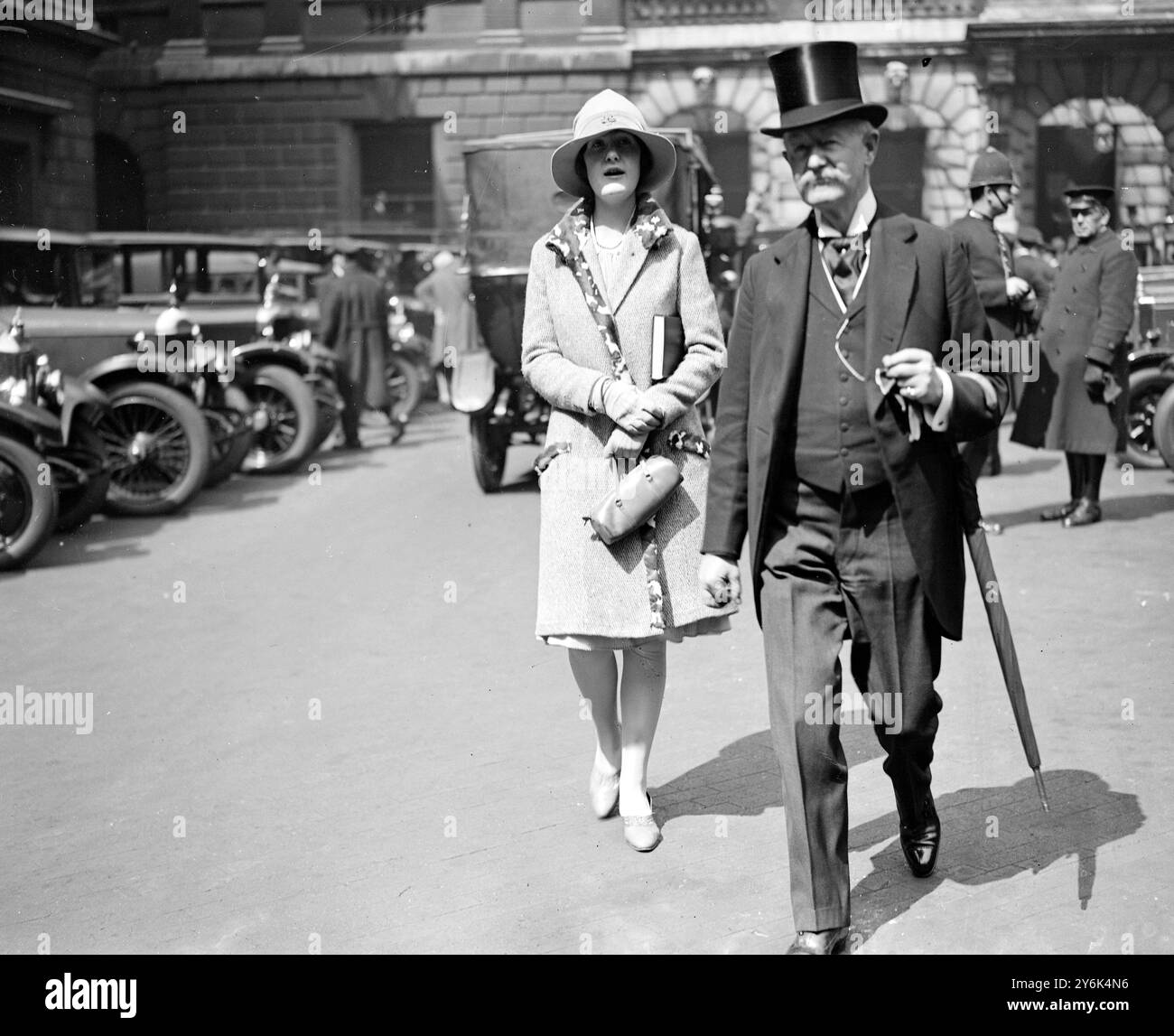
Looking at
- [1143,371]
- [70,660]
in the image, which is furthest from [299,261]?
[70,660]

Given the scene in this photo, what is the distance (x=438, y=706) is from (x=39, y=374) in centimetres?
538

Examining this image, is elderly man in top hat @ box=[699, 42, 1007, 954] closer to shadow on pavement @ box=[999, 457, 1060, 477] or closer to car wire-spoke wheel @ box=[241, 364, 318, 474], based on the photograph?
shadow on pavement @ box=[999, 457, 1060, 477]

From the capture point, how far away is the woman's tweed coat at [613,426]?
466 cm

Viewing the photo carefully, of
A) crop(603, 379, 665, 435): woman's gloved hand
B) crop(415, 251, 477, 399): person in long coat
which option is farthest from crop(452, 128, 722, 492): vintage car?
crop(603, 379, 665, 435): woman's gloved hand

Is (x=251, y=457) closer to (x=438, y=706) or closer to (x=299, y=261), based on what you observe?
(x=299, y=261)

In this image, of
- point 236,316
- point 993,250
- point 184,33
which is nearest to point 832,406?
point 993,250

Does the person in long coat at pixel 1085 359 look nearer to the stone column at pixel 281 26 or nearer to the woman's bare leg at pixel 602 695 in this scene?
the woman's bare leg at pixel 602 695

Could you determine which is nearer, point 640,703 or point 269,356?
point 640,703

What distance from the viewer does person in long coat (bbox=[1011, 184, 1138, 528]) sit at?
10.1 meters

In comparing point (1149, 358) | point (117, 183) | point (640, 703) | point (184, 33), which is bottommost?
point (640, 703)

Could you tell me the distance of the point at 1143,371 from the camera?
12.3 metres

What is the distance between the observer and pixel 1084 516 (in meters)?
10.3

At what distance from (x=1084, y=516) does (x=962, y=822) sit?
592 cm

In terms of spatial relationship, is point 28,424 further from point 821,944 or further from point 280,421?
point 821,944
